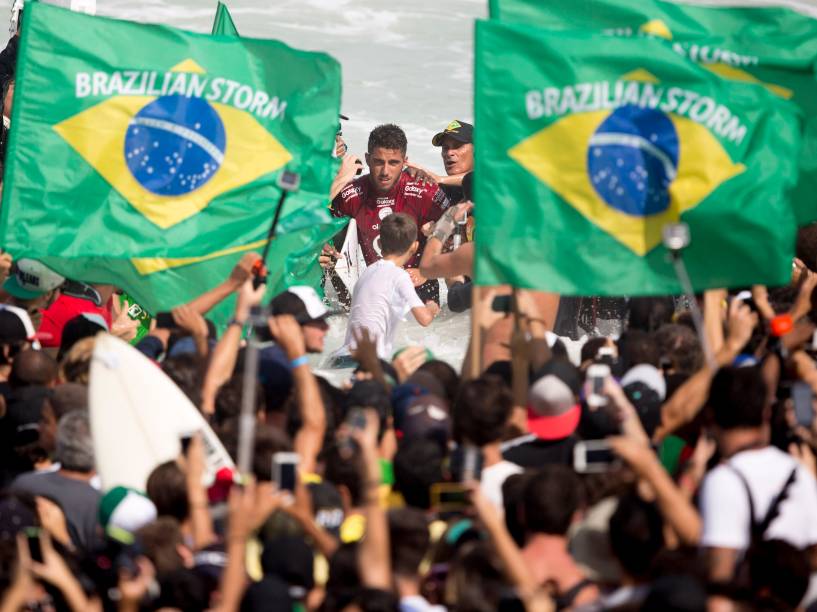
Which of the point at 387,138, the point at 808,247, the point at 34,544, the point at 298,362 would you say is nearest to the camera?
the point at 34,544

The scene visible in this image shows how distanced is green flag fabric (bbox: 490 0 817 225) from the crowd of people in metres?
1.06

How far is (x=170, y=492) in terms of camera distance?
17.7 ft

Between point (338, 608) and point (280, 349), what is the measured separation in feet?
9.03

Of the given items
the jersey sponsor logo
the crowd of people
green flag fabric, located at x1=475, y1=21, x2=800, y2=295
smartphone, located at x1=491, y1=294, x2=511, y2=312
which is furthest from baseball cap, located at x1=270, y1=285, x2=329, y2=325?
the jersey sponsor logo

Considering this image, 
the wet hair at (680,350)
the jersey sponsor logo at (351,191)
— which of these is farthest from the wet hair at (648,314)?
the jersey sponsor logo at (351,191)

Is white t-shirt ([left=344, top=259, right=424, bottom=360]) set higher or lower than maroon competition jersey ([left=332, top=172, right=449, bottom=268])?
lower

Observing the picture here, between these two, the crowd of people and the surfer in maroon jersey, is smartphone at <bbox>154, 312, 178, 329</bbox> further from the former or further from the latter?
the surfer in maroon jersey

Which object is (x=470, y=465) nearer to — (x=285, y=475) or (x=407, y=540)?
(x=407, y=540)

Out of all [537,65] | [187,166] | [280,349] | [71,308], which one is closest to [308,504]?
[280,349]

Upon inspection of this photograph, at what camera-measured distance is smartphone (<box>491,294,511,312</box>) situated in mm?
7582

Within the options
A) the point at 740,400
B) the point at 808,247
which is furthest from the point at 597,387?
the point at 808,247

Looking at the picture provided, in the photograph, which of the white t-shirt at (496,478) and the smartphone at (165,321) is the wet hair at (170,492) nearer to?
the white t-shirt at (496,478)

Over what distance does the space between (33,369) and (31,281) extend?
191cm

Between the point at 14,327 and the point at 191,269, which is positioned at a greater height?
the point at 191,269
